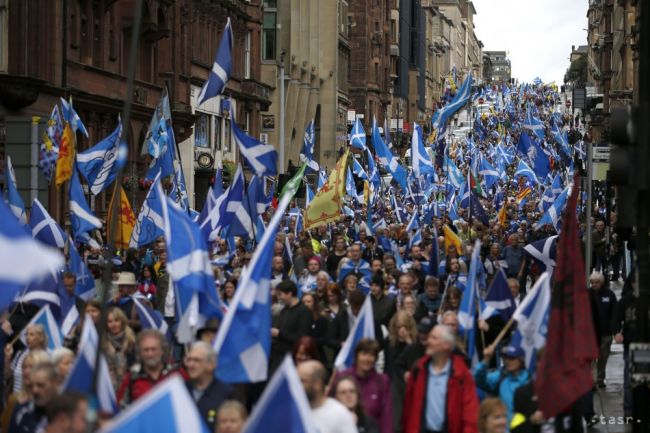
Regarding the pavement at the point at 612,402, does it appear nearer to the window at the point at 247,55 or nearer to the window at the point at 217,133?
the window at the point at 217,133

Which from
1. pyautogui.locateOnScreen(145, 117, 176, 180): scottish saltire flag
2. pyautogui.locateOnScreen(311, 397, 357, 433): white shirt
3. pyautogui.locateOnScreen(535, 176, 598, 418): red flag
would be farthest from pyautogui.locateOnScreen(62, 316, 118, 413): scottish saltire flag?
pyautogui.locateOnScreen(145, 117, 176, 180): scottish saltire flag

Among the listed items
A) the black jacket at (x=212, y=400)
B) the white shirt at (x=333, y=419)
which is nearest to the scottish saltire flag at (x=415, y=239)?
the black jacket at (x=212, y=400)

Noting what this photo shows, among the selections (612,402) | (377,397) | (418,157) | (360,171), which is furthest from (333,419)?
(360,171)

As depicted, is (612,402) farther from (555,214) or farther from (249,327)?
(555,214)

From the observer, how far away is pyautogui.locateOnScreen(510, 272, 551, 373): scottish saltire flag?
1281 centimetres

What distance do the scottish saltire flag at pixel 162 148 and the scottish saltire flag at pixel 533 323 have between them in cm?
1284

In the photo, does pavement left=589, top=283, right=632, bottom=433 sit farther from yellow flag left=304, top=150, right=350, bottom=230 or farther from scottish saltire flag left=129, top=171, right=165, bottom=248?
yellow flag left=304, top=150, right=350, bottom=230

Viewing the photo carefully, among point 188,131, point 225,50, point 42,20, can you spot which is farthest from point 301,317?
point 188,131

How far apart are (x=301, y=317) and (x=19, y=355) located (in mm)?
2710

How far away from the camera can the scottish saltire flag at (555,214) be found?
113 feet

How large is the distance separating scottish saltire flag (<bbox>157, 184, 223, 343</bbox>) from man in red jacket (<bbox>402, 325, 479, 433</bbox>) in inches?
74.9

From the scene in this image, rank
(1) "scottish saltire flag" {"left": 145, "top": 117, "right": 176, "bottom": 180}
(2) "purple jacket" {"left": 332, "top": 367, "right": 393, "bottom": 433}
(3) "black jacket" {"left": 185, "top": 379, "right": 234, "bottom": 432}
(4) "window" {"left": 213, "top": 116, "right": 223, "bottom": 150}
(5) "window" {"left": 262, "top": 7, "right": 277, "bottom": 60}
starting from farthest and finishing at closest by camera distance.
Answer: (5) "window" {"left": 262, "top": 7, "right": 277, "bottom": 60}
(4) "window" {"left": 213, "top": 116, "right": 223, "bottom": 150}
(1) "scottish saltire flag" {"left": 145, "top": 117, "right": 176, "bottom": 180}
(2) "purple jacket" {"left": 332, "top": 367, "right": 393, "bottom": 433}
(3) "black jacket" {"left": 185, "top": 379, "right": 234, "bottom": 432}

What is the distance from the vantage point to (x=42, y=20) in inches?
1422

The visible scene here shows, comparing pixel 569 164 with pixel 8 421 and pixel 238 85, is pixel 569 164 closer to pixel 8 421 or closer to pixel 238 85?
pixel 238 85
